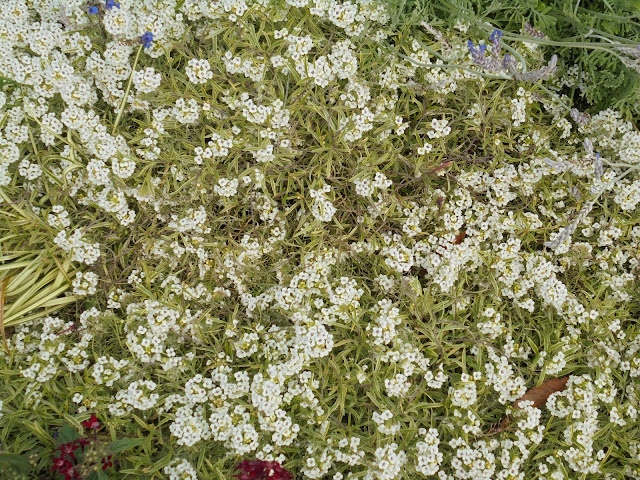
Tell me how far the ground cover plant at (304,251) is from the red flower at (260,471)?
13 cm

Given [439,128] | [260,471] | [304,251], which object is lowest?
[260,471]

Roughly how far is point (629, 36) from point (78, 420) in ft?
13.6

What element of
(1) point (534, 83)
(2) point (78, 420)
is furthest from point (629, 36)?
(2) point (78, 420)

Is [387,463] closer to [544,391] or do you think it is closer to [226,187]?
[544,391]

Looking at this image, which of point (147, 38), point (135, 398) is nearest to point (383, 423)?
point (135, 398)

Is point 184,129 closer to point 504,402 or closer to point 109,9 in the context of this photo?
point 109,9

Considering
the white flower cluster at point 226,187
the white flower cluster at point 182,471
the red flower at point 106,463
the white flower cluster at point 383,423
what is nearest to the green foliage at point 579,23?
the white flower cluster at point 226,187

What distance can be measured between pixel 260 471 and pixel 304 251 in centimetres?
120

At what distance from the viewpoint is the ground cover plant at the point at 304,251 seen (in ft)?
8.56

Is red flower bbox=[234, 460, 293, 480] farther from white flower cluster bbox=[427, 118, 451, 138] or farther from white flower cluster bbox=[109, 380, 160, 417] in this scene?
white flower cluster bbox=[427, 118, 451, 138]

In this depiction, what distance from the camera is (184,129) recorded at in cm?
309

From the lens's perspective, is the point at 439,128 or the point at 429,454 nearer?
the point at 429,454

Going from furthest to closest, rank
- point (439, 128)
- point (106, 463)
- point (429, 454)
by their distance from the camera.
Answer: point (439, 128)
point (429, 454)
point (106, 463)

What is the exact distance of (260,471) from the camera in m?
2.31
